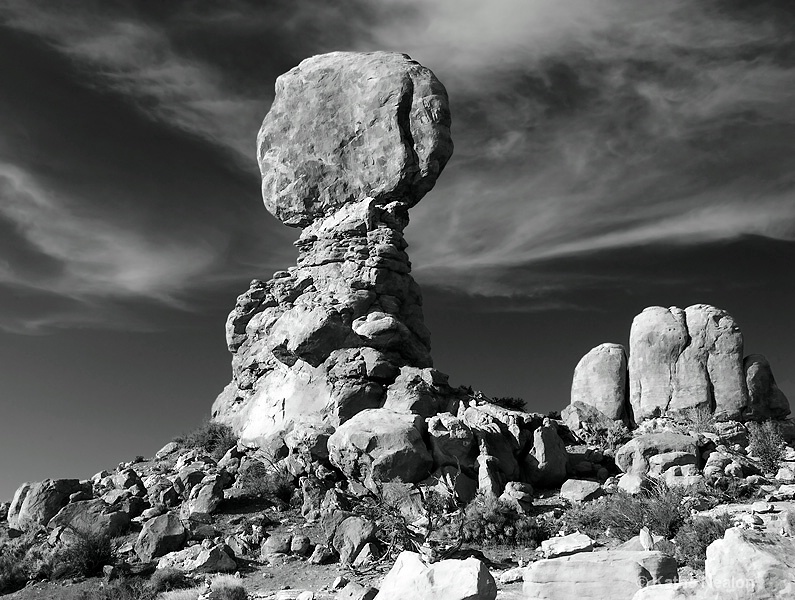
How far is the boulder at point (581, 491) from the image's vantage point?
62.4 ft

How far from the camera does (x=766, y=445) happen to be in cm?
2111

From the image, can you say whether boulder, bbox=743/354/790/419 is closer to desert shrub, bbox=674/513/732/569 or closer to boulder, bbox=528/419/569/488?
boulder, bbox=528/419/569/488

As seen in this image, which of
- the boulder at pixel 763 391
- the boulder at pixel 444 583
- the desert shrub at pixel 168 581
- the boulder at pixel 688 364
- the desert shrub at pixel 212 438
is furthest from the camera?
the desert shrub at pixel 212 438

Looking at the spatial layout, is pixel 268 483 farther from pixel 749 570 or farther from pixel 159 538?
pixel 749 570

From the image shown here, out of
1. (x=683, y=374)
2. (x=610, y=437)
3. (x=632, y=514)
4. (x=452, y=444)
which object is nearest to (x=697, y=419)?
(x=683, y=374)

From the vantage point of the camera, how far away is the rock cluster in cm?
2320

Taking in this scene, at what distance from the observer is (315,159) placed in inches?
1208

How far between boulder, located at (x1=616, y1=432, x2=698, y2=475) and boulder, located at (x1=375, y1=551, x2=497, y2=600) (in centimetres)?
1187

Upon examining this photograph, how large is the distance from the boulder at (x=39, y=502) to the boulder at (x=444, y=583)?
662 inches

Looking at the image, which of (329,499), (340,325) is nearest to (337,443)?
(329,499)

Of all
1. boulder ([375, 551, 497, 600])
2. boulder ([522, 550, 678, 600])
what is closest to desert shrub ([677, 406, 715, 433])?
boulder ([522, 550, 678, 600])

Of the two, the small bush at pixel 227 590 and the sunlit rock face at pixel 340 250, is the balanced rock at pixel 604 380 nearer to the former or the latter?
the sunlit rock face at pixel 340 250

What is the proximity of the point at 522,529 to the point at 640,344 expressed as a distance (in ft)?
33.2

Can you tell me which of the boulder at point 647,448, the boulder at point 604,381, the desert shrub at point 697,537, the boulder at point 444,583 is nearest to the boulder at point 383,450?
the boulder at point 647,448
